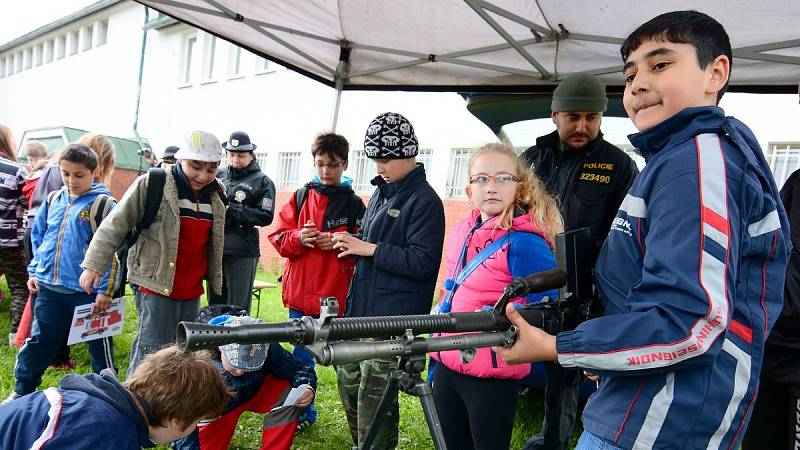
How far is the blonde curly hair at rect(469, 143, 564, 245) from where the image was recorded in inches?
94.2

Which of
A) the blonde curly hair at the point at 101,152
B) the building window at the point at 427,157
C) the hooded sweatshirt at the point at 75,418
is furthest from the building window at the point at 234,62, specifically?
the hooded sweatshirt at the point at 75,418

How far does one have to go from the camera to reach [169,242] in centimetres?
349

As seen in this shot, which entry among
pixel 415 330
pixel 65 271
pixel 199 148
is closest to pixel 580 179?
pixel 415 330

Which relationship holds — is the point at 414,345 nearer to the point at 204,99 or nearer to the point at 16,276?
the point at 16,276

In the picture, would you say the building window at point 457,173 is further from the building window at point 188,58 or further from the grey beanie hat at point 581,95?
the building window at point 188,58

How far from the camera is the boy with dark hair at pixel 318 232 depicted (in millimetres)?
3643

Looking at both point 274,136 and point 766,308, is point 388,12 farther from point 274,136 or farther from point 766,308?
point 274,136

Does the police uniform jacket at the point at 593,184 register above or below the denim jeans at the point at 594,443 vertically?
above

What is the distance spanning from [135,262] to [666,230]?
10.5 ft

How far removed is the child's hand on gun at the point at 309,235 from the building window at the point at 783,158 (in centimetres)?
550

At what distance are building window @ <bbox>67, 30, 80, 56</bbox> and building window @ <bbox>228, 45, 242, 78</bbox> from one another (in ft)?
48.9

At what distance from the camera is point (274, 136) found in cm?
1439

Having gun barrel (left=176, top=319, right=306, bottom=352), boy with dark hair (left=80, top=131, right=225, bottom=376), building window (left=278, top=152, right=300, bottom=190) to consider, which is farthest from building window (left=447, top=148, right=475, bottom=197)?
gun barrel (left=176, top=319, right=306, bottom=352)

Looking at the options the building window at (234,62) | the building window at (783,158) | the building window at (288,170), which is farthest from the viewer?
the building window at (234,62)
